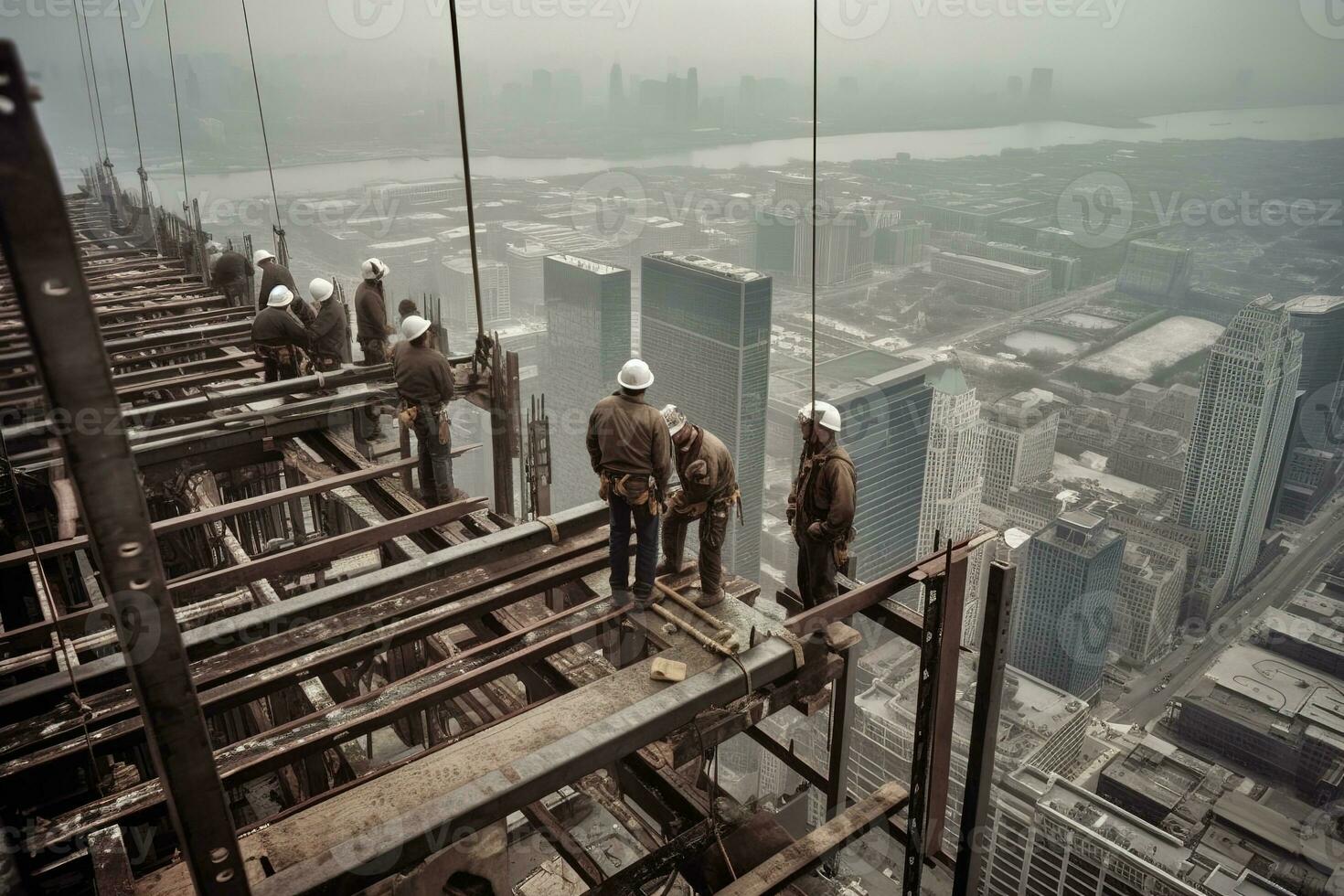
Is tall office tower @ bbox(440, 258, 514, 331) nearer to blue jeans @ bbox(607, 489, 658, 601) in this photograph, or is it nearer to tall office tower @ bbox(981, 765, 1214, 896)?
tall office tower @ bbox(981, 765, 1214, 896)

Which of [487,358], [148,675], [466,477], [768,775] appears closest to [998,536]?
[148,675]

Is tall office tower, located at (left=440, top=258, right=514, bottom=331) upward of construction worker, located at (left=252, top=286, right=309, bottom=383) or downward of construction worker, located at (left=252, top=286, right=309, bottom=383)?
downward

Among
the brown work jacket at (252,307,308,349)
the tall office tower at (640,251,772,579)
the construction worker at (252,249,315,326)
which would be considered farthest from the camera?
the tall office tower at (640,251,772,579)

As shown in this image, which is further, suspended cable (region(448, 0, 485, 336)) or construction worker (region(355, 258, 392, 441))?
construction worker (region(355, 258, 392, 441))

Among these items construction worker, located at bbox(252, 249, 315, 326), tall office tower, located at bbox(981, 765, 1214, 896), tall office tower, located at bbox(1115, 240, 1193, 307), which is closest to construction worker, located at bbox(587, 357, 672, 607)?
construction worker, located at bbox(252, 249, 315, 326)

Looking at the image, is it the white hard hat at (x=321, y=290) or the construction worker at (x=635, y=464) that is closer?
the construction worker at (x=635, y=464)

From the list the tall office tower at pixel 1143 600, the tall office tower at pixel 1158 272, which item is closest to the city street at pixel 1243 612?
the tall office tower at pixel 1143 600

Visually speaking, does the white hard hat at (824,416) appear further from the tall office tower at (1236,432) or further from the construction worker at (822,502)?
the tall office tower at (1236,432)

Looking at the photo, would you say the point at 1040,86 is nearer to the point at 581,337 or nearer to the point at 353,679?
the point at 581,337
